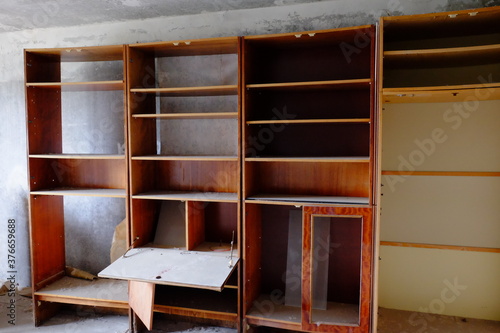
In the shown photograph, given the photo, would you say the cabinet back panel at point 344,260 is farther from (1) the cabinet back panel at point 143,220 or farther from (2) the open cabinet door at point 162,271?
(1) the cabinet back panel at point 143,220

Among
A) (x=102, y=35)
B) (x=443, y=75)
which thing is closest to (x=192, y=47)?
(x=102, y=35)

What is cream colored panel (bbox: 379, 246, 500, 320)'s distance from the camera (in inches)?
105

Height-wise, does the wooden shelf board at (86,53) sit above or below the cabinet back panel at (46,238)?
above

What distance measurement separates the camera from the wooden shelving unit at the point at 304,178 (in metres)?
2.49

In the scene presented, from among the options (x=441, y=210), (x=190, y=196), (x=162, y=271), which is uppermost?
(x=190, y=196)

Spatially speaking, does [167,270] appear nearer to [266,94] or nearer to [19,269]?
[266,94]

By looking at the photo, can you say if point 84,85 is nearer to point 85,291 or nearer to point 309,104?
point 85,291

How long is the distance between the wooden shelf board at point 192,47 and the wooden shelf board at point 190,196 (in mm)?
1140

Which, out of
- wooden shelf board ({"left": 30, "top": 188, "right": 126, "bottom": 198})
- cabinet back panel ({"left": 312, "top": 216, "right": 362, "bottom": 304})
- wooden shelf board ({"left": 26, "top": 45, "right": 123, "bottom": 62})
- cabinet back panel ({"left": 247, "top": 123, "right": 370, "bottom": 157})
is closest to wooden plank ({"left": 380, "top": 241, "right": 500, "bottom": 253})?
cabinet back panel ({"left": 312, "top": 216, "right": 362, "bottom": 304})

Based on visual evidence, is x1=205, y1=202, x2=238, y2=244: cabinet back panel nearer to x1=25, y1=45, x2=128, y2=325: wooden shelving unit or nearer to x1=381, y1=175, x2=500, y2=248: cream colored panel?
x1=25, y1=45, x2=128, y2=325: wooden shelving unit

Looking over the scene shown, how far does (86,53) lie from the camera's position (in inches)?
113

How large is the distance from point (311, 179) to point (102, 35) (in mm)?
2279

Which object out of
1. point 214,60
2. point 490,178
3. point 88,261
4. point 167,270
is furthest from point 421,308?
point 88,261

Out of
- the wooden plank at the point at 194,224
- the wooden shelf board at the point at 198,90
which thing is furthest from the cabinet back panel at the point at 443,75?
the wooden plank at the point at 194,224
